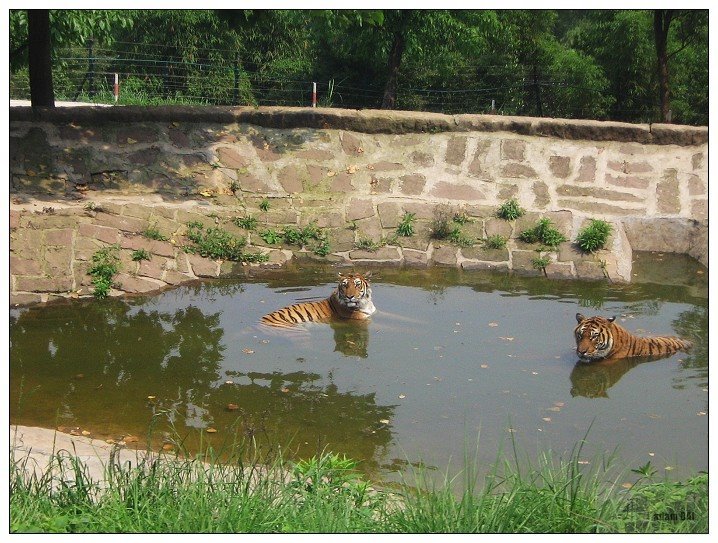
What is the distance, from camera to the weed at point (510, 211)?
1191 cm

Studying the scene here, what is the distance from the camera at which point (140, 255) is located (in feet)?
34.2

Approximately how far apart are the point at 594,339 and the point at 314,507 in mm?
3999

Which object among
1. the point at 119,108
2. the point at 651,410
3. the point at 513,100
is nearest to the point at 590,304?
the point at 651,410

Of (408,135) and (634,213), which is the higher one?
(408,135)

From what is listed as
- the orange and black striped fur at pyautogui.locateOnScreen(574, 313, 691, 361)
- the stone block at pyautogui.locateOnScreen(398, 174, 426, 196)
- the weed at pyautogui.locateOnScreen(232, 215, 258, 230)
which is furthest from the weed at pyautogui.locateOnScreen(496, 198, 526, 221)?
the orange and black striped fur at pyautogui.locateOnScreen(574, 313, 691, 361)

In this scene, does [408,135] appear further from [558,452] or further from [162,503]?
[162,503]

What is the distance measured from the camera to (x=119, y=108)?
1269 centimetres

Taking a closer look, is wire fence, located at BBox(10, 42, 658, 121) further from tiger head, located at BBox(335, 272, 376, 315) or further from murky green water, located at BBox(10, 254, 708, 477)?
tiger head, located at BBox(335, 272, 376, 315)

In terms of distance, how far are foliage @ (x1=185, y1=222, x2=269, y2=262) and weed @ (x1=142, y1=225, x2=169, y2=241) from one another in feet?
0.96

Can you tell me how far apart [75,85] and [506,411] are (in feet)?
76.8

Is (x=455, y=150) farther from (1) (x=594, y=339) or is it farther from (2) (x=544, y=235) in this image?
(1) (x=594, y=339)

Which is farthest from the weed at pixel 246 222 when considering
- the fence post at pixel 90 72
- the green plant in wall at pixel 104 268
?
the fence post at pixel 90 72

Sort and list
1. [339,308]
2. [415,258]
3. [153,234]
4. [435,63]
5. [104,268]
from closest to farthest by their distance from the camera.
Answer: [339,308] < [104,268] < [153,234] < [415,258] < [435,63]

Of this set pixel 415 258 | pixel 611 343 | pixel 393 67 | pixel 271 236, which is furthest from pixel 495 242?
pixel 393 67
